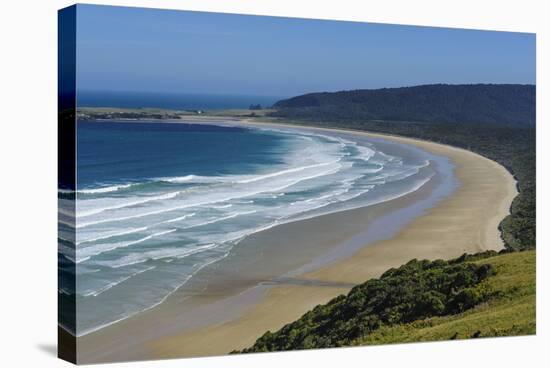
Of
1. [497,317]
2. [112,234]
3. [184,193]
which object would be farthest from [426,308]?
[112,234]

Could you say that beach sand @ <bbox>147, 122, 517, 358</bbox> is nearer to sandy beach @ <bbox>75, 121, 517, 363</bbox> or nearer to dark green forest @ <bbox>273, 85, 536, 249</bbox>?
sandy beach @ <bbox>75, 121, 517, 363</bbox>

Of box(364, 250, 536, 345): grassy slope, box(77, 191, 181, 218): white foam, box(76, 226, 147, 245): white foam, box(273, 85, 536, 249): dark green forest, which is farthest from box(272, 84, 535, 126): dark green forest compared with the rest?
box(76, 226, 147, 245): white foam

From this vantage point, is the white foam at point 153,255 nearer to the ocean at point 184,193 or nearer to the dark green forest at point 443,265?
the ocean at point 184,193

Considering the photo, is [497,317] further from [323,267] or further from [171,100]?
[171,100]

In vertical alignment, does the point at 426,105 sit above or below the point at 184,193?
above

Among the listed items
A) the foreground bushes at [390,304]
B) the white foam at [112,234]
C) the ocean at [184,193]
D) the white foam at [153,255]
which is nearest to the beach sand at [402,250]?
the foreground bushes at [390,304]

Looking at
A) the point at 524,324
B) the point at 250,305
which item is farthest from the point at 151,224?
the point at 524,324
